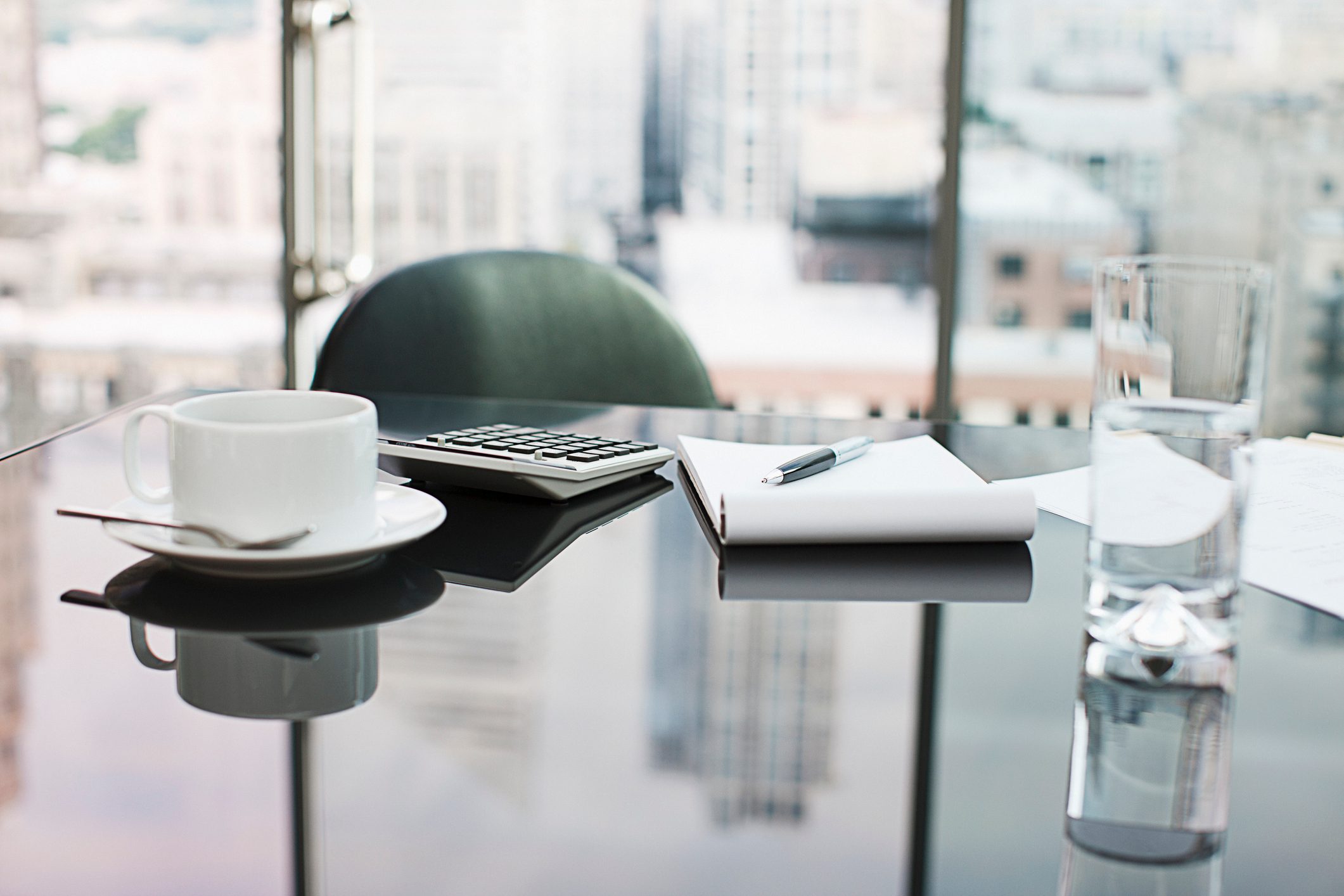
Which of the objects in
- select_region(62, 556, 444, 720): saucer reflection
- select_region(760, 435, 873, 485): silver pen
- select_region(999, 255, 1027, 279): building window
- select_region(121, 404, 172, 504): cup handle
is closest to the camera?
select_region(62, 556, 444, 720): saucer reflection

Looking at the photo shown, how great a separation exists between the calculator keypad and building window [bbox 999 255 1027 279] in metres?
1.86

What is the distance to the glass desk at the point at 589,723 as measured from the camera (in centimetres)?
37

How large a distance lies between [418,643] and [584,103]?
2269 millimetres

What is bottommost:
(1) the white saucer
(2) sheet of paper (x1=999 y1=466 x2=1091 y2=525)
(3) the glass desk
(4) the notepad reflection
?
(3) the glass desk

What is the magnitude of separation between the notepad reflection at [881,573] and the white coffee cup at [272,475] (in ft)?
0.62

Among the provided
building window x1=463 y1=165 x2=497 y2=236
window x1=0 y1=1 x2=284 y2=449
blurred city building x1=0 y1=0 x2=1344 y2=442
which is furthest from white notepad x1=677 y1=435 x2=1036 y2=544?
window x1=0 y1=1 x2=284 y2=449

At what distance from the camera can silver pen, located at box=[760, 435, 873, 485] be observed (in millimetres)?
743

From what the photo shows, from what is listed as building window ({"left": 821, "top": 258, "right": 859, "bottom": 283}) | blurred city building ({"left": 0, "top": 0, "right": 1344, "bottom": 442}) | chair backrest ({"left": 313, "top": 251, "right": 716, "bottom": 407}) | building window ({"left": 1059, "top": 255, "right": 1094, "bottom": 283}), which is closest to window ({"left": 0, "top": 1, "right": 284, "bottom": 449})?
blurred city building ({"left": 0, "top": 0, "right": 1344, "bottom": 442})

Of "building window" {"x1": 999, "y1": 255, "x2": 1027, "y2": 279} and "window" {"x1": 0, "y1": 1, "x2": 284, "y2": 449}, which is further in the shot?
"window" {"x1": 0, "y1": 1, "x2": 284, "y2": 449}

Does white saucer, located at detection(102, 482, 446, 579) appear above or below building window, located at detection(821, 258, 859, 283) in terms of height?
below

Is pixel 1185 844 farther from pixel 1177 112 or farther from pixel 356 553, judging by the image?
pixel 1177 112

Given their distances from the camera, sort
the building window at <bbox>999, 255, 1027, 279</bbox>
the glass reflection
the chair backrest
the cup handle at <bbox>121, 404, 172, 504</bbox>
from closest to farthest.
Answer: the glass reflection
the cup handle at <bbox>121, 404, 172, 504</bbox>
the chair backrest
the building window at <bbox>999, 255, 1027, 279</bbox>

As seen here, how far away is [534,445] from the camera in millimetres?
792

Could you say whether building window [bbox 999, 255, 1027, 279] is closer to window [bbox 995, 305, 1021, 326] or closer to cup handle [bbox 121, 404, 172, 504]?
window [bbox 995, 305, 1021, 326]
